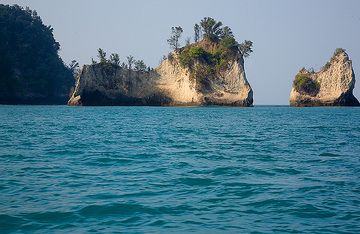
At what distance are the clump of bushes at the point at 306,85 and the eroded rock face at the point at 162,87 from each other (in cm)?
1414

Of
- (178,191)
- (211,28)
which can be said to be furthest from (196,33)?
(178,191)

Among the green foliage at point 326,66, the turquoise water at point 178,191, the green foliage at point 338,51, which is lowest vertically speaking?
the turquoise water at point 178,191

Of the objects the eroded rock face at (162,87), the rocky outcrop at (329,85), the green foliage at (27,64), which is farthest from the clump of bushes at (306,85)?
the green foliage at (27,64)

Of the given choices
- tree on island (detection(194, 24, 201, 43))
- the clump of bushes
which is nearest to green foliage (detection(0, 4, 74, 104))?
tree on island (detection(194, 24, 201, 43))

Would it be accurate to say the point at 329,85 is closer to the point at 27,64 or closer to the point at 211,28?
the point at 211,28

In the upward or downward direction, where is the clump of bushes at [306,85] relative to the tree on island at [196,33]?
downward

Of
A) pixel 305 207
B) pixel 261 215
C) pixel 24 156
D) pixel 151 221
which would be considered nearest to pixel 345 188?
pixel 305 207

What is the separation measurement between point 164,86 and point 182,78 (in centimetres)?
532

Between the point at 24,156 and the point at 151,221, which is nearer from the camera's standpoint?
the point at 151,221

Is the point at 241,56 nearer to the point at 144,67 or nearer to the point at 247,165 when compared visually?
the point at 144,67

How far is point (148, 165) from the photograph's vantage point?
1349 cm

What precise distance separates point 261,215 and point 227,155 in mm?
8202

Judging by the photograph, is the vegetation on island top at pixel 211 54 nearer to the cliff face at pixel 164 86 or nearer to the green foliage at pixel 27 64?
the cliff face at pixel 164 86

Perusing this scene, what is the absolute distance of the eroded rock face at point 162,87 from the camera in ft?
307
